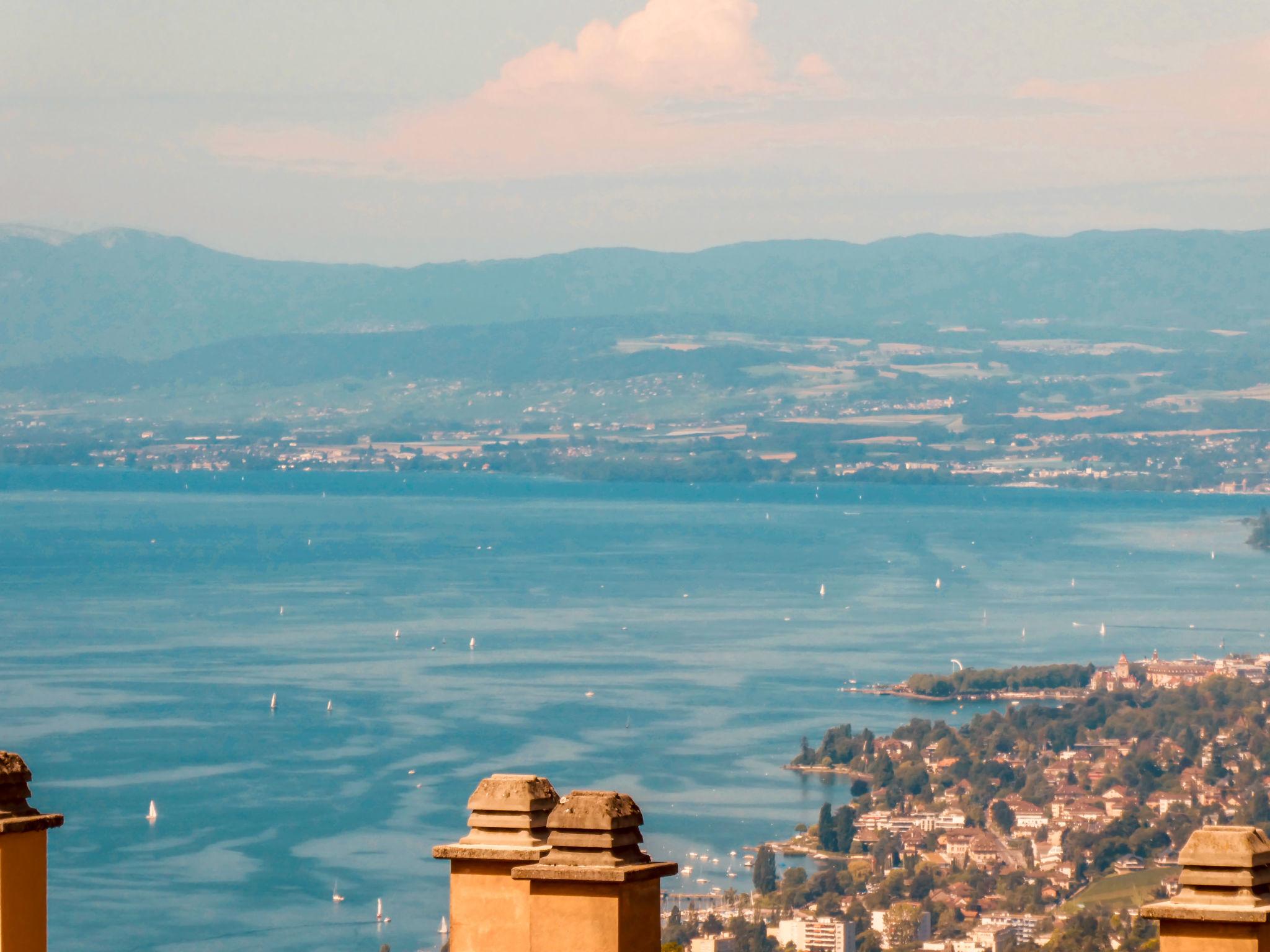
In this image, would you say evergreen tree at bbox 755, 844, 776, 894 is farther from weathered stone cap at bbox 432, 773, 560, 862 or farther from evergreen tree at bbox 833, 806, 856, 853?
weathered stone cap at bbox 432, 773, 560, 862

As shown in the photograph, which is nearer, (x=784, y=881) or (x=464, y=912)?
(x=464, y=912)

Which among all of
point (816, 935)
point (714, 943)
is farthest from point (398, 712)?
point (714, 943)

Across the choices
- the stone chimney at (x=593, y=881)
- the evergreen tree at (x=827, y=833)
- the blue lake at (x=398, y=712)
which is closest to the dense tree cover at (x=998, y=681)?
the blue lake at (x=398, y=712)

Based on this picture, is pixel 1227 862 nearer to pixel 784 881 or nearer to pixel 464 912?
pixel 464 912

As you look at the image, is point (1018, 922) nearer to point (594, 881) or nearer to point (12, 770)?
point (12, 770)

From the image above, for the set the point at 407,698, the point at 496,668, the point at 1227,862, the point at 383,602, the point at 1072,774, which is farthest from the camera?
the point at 383,602

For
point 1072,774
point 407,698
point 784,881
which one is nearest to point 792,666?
point 407,698

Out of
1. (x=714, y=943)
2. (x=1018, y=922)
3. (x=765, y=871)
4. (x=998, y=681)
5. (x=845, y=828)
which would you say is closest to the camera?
(x=714, y=943)
